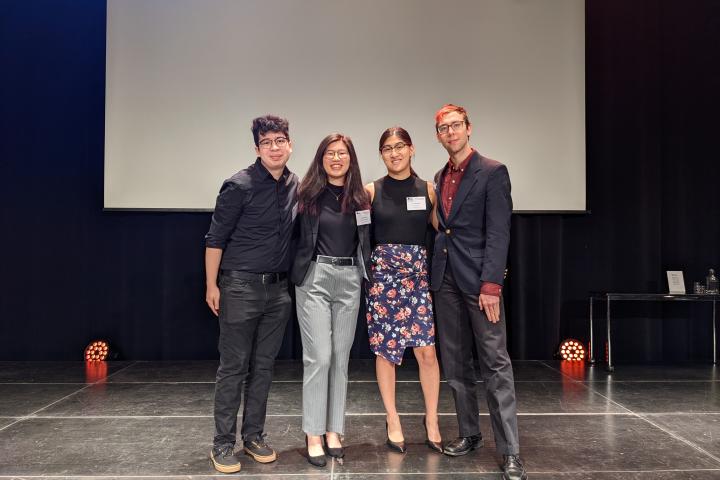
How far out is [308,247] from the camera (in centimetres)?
218

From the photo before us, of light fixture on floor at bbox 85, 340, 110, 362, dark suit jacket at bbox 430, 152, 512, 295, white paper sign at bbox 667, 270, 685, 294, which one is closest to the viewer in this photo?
dark suit jacket at bbox 430, 152, 512, 295

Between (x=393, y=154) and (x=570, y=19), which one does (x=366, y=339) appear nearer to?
(x=393, y=154)

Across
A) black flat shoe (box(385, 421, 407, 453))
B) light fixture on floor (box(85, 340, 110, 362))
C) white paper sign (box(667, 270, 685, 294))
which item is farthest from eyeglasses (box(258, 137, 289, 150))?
white paper sign (box(667, 270, 685, 294))

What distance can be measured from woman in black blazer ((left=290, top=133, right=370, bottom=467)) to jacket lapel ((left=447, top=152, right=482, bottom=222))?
364 mm

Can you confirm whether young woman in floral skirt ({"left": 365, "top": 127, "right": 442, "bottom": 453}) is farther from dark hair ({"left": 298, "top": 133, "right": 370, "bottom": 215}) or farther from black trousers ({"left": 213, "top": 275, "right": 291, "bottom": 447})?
black trousers ({"left": 213, "top": 275, "right": 291, "bottom": 447})

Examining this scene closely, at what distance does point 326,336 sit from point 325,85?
284 cm

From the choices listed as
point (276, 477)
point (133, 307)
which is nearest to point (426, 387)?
point (276, 477)

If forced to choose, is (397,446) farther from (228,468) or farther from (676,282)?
(676,282)

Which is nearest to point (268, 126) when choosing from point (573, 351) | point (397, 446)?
point (397, 446)

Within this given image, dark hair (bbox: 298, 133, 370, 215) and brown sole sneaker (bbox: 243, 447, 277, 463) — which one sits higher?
dark hair (bbox: 298, 133, 370, 215)

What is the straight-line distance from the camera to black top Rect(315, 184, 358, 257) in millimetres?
2184

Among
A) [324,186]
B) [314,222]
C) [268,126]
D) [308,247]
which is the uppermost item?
[268,126]

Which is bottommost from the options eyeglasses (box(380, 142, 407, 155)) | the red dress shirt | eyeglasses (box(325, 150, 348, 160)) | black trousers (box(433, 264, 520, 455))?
black trousers (box(433, 264, 520, 455))

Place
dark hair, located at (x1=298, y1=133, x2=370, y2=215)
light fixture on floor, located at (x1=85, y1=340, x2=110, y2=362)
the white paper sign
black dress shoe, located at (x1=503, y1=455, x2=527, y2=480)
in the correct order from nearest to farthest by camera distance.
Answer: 1. black dress shoe, located at (x1=503, y1=455, x2=527, y2=480)
2. dark hair, located at (x1=298, y1=133, x2=370, y2=215)
3. the white paper sign
4. light fixture on floor, located at (x1=85, y1=340, x2=110, y2=362)
